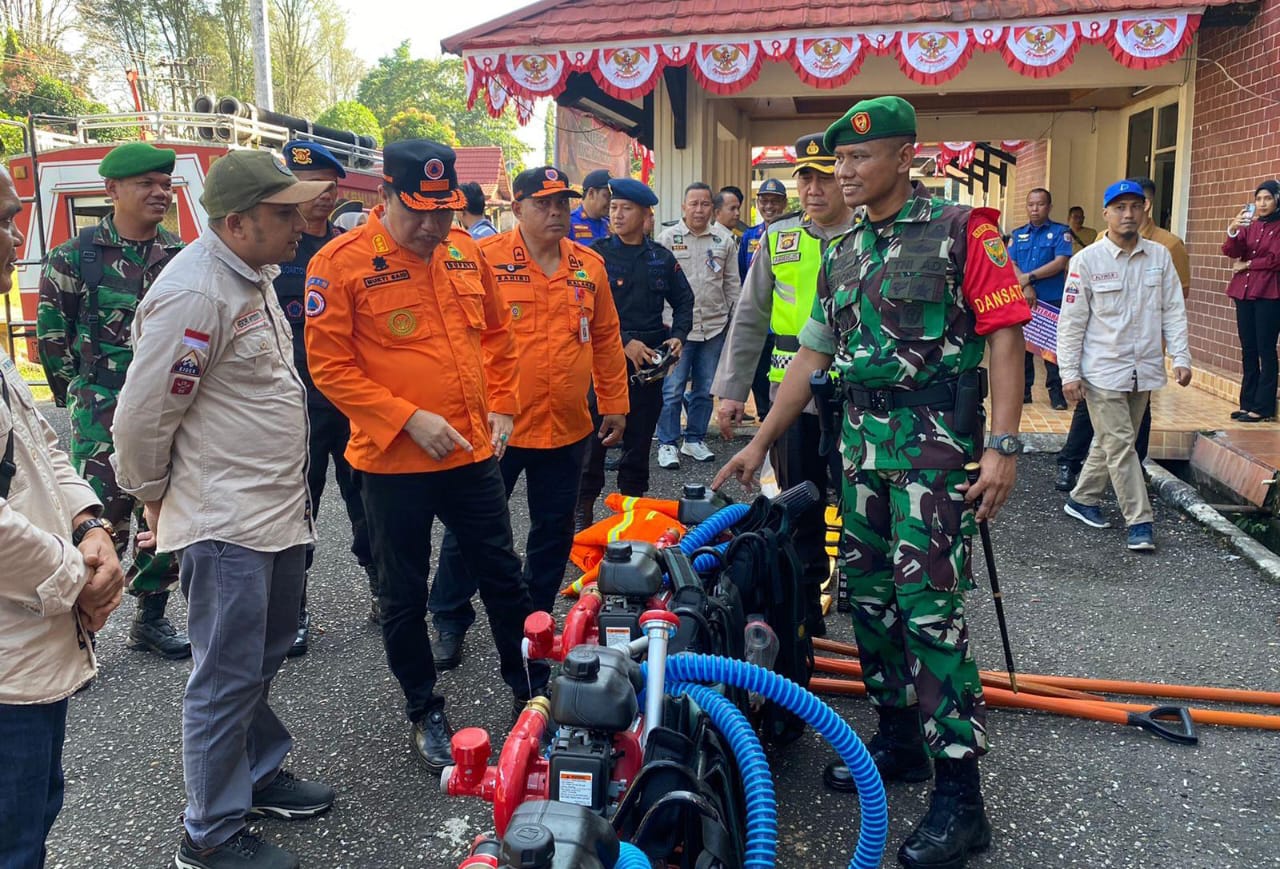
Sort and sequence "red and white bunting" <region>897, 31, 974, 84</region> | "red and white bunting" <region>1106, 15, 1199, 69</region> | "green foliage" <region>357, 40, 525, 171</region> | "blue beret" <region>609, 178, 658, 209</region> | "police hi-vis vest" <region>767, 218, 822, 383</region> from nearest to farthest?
1. "police hi-vis vest" <region>767, 218, 822, 383</region>
2. "blue beret" <region>609, 178, 658, 209</region>
3. "red and white bunting" <region>1106, 15, 1199, 69</region>
4. "red and white bunting" <region>897, 31, 974, 84</region>
5. "green foliage" <region>357, 40, 525, 171</region>

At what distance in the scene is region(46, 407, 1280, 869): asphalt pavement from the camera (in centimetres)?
274

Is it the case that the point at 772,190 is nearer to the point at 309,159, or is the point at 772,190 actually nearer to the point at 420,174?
the point at 309,159

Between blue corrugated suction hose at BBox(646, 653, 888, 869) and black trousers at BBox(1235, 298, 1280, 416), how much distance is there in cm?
712

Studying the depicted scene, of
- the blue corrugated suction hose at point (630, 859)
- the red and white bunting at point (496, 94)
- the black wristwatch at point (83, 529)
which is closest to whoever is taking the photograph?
the blue corrugated suction hose at point (630, 859)

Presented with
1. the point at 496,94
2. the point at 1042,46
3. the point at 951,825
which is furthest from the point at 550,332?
the point at 1042,46

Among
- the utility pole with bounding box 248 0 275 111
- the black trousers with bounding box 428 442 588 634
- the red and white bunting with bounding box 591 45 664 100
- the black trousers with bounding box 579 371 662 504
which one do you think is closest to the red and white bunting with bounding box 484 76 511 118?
the red and white bunting with bounding box 591 45 664 100

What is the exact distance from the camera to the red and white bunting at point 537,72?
27.4 ft

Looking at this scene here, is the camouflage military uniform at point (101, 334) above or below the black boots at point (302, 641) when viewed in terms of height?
above

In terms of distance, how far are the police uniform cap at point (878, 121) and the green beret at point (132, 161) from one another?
2675 mm

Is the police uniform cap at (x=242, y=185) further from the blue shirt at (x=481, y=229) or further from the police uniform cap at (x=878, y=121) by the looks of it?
the blue shirt at (x=481, y=229)

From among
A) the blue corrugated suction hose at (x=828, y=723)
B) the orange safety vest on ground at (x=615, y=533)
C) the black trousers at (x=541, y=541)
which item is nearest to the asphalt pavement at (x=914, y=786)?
the black trousers at (x=541, y=541)

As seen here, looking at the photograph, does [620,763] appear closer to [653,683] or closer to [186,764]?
[653,683]

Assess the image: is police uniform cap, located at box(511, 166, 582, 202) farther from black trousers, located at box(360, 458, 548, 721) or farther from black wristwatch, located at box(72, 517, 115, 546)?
black wristwatch, located at box(72, 517, 115, 546)

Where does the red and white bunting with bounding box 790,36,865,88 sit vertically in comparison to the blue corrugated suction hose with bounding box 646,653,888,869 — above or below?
above
